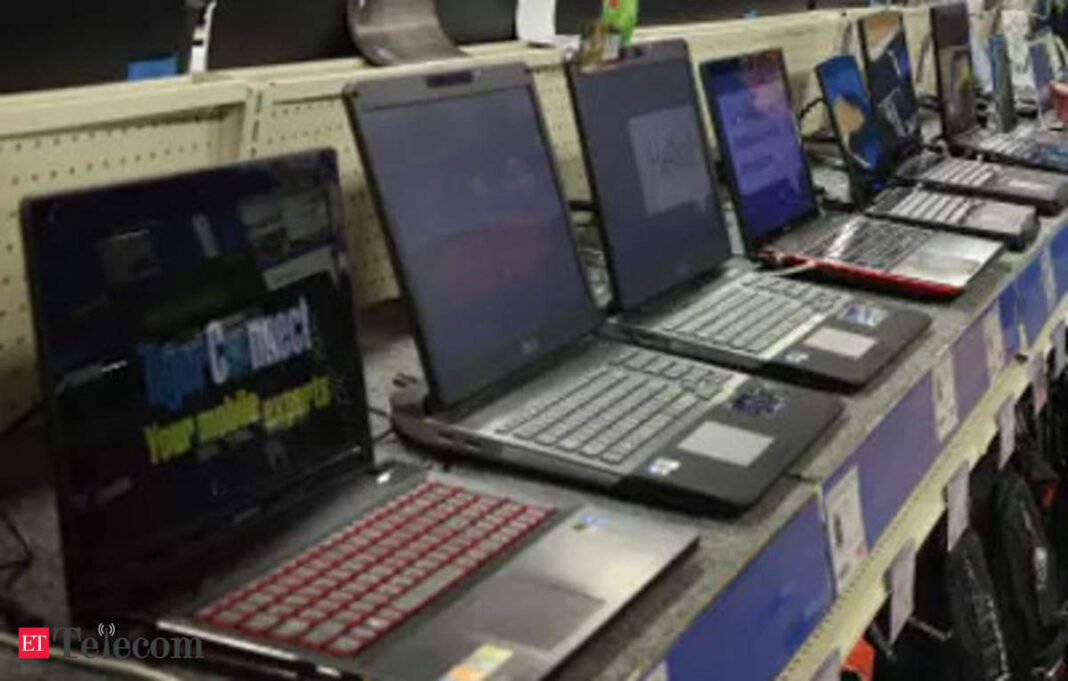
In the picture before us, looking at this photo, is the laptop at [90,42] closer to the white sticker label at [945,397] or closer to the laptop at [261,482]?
the laptop at [261,482]

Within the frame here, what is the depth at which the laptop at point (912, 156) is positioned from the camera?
7.45ft

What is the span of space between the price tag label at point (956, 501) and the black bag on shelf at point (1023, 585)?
0.60 metres

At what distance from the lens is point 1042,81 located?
11.8ft

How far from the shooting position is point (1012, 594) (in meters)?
2.24

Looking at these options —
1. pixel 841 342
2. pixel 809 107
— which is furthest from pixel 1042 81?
pixel 841 342

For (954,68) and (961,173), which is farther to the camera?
(954,68)

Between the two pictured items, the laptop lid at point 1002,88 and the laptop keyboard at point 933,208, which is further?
the laptop lid at point 1002,88

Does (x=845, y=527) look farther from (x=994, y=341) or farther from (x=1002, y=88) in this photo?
(x=1002, y=88)

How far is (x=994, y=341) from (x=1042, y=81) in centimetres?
225

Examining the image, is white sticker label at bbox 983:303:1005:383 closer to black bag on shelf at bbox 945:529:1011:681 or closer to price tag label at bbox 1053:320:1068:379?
black bag on shelf at bbox 945:529:1011:681

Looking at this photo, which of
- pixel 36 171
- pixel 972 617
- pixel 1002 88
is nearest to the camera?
pixel 36 171

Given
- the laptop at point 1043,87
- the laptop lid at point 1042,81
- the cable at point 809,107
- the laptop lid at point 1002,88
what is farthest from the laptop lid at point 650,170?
the laptop lid at point 1042,81

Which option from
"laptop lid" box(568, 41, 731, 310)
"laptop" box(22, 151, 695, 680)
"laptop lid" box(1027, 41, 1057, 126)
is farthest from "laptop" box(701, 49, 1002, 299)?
"laptop lid" box(1027, 41, 1057, 126)

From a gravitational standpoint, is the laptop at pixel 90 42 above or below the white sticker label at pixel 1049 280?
above
